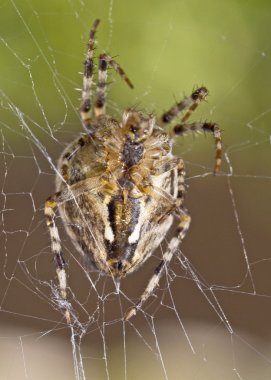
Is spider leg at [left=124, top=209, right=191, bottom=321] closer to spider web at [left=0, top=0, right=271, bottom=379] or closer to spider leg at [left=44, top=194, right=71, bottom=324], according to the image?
spider leg at [left=44, top=194, right=71, bottom=324]

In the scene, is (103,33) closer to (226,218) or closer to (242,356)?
(226,218)

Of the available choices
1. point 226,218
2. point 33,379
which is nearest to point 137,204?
point 33,379

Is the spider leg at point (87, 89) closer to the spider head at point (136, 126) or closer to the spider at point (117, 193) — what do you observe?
the spider at point (117, 193)

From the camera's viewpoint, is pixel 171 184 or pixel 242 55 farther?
pixel 242 55

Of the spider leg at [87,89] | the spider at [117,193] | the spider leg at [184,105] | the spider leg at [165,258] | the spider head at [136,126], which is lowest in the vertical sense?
the spider leg at [165,258]

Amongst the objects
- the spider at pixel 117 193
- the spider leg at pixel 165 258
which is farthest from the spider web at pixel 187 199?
the spider at pixel 117 193

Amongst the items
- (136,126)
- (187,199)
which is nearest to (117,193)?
(136,126)

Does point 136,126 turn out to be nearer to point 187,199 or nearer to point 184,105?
point 184,105

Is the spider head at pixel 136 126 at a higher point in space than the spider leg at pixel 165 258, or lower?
higher
